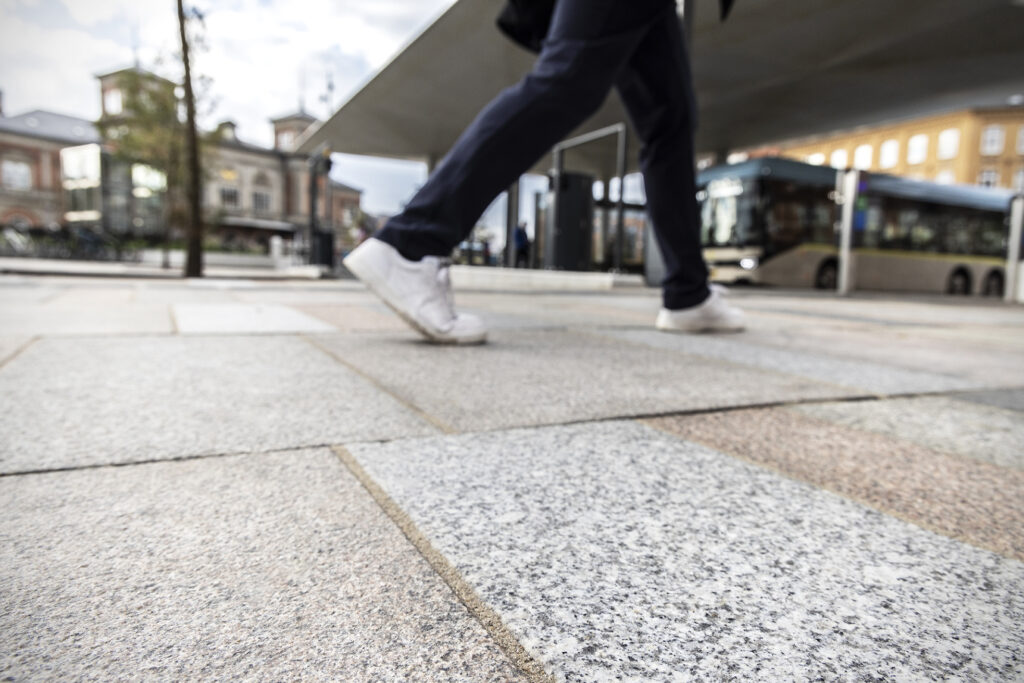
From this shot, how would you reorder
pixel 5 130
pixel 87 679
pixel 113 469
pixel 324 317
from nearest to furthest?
pixel 87 679 → pixel 113 469 → pixel 324 317 → pixel 5 130

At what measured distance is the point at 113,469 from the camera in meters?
0.84

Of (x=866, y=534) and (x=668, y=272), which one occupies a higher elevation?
(x=668, y=272)

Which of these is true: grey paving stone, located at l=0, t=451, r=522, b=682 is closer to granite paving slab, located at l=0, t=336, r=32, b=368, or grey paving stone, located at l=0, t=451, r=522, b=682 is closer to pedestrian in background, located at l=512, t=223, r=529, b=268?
granite paving slab, located at l=0, t=336, r=32, b=368

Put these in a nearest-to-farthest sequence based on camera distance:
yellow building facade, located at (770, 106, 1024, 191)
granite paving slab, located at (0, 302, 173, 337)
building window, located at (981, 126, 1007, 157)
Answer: granite paving slab, located at (0, 302, 173, 337)
yellow building facade, located at (770, 106, 1024, 191)
building window, located at (981, 126, 1007, 157)

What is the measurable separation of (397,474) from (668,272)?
2.30m

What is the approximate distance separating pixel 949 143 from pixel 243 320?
55471 mm

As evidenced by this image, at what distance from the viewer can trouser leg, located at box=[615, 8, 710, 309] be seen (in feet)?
8.12

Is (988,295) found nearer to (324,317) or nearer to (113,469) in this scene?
(324,317)

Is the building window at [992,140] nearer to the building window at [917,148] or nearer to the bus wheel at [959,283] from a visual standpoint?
the building window at [917,148]

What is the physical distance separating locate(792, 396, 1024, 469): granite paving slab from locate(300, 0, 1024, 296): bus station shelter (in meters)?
8.22

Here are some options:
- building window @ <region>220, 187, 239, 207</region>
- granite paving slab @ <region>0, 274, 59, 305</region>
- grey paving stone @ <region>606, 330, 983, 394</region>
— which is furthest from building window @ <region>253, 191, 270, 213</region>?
grey paving stone @ <region>606, 330, 983, 394</region>

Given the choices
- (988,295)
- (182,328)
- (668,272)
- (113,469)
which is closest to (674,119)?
(668,272)

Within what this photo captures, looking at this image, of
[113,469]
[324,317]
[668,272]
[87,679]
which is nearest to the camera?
[87,679]

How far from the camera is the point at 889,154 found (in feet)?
160
